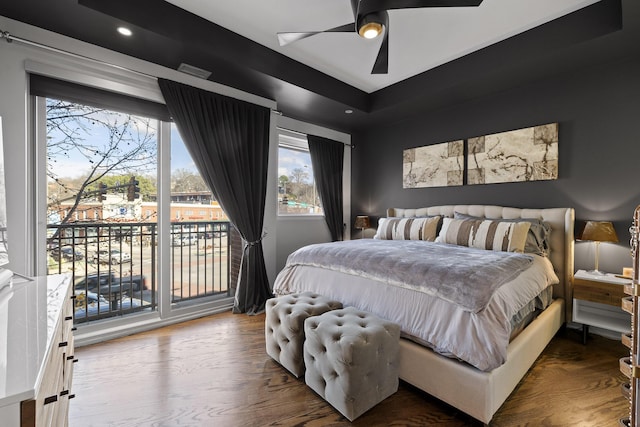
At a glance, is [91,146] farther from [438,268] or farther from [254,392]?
[438,268]

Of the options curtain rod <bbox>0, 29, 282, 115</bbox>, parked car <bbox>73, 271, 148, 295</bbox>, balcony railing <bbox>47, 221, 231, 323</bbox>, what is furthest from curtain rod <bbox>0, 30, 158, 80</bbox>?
parked car <bbox>73, 271, 148, 295</bbox>

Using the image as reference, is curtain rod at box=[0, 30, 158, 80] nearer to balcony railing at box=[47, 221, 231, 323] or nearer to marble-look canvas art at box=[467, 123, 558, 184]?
balcony railing at box=[47, 221, 231, 323]

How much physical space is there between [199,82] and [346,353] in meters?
2.96

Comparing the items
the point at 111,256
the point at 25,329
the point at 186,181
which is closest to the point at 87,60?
the point at 186,181

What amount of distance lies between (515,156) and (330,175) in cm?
251

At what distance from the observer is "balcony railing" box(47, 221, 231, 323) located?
8.96ft

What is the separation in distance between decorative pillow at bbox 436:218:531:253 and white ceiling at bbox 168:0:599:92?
5.84 feet

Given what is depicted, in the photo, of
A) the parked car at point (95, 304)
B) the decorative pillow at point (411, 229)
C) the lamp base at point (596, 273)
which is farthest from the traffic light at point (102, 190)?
the lamp base at point (596, 273)

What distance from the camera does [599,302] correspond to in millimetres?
2363

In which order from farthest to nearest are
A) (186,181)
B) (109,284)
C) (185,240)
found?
(185,240) → (186,181) → (109,284)

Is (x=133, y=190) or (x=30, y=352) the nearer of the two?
(x=30, y=352)

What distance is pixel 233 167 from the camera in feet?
10.6

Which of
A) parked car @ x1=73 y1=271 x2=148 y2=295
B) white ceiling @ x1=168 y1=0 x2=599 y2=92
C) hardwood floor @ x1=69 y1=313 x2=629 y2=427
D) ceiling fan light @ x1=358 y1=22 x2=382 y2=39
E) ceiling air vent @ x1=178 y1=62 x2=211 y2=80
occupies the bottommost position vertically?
hardwood floor @ x1=69 y1=313 x2=629 y2=427

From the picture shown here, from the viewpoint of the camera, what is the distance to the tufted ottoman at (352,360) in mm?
1584
